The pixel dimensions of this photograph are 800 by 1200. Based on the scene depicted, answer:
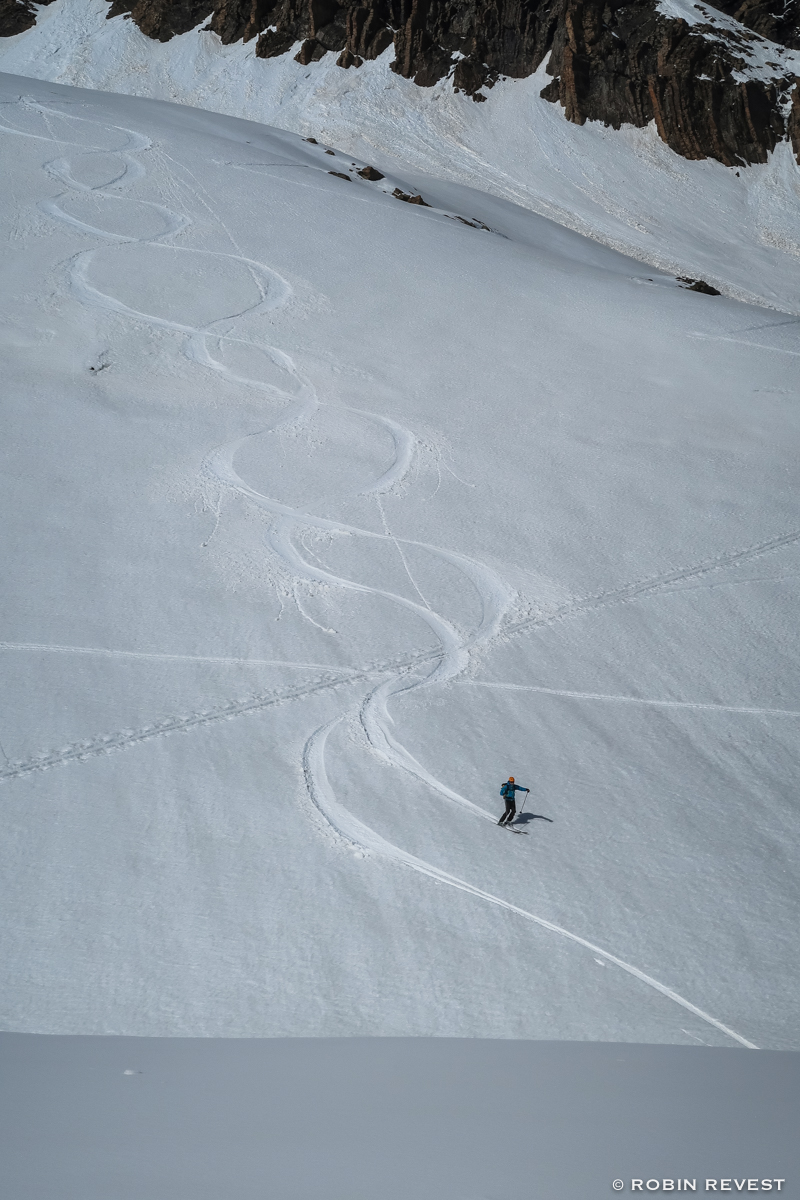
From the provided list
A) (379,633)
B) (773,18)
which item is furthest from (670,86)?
(379,633)

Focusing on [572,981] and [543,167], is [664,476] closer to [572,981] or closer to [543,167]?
[572,981]

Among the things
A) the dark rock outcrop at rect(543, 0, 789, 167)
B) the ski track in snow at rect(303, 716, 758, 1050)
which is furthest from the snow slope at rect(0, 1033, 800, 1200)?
the dark rock outcrop at rect(543, 0, 789, 167)

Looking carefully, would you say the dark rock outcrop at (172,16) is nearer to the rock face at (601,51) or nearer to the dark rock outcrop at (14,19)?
the rock face at (601,51)

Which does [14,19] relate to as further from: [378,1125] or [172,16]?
[378,1125]

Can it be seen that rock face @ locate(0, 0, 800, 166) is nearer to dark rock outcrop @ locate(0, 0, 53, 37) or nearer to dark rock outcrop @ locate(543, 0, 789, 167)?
dark rock outcrop @ locate(543, 0, 789, 167)

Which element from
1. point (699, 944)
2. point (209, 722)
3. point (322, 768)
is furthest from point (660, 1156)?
point (209, 722)

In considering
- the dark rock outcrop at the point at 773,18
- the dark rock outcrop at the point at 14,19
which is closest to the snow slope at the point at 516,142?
the dark rock outcrop at the point at 773,18

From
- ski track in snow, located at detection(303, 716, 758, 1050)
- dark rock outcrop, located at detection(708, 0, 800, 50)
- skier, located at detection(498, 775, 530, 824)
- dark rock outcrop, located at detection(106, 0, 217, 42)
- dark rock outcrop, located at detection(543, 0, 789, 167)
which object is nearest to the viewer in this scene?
ski track in snow, located at detection(303, 716, 758, 1050)
